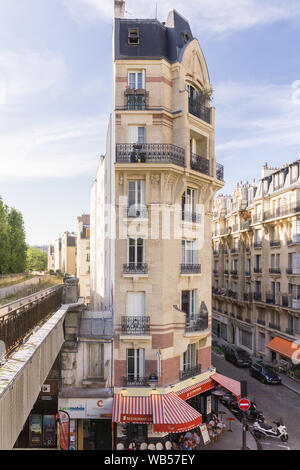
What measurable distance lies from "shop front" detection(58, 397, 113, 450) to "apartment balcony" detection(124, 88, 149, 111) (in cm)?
1588

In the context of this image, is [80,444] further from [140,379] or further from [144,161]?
[144,161]

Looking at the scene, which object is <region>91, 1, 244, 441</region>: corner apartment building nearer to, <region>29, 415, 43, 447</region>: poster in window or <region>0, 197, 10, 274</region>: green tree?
<region>29, 415, 43, 447</region>: poster in window

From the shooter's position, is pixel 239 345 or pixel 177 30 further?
pixel 239 345

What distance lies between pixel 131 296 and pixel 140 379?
4398mm

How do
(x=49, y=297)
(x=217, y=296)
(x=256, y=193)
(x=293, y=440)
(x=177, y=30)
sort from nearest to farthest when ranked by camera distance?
(x=49, y=297) → (x=293, y=440) → (x=177, y=30) → (x=256, y=193) → (x=217, y=296)

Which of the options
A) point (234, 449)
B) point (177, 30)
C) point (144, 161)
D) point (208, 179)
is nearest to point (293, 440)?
point (234, 449)

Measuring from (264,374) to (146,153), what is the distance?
2136cm

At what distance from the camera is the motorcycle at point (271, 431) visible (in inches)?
782

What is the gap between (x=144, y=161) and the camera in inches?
768

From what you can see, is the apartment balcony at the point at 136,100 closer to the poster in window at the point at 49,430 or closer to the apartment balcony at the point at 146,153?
the apartment balcony at the point at 146,153

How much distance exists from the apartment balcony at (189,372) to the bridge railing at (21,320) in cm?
818

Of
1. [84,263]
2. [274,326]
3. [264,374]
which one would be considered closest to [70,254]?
[84,263]

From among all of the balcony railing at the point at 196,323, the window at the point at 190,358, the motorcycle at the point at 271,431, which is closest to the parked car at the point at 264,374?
the motorcycle at the point at 271,431

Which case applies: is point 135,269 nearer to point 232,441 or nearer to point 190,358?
point 190,358
